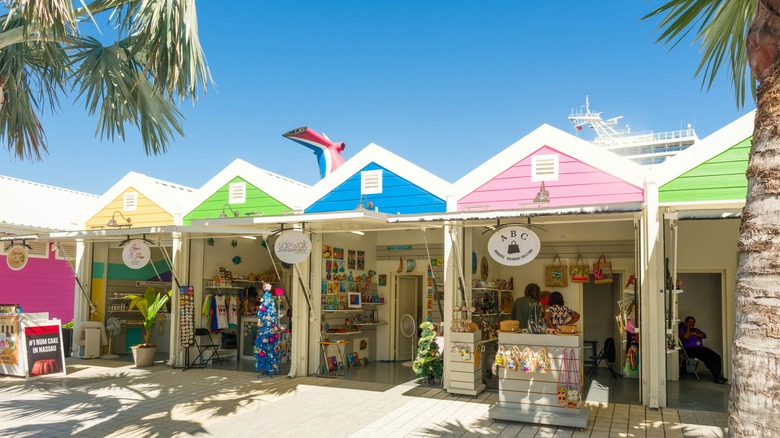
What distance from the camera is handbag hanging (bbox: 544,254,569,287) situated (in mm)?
11648

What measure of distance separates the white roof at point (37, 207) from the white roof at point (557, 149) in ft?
29.0

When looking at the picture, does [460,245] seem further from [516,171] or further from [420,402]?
[420,402]

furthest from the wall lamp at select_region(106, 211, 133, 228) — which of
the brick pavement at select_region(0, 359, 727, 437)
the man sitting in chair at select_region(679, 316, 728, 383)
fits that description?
the man sitting in chair at select_region(679, 316, 728, 383)

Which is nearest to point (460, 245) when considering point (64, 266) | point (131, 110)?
point (131, 110)

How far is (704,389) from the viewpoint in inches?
369

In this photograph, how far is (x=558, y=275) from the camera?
1166 centimetres

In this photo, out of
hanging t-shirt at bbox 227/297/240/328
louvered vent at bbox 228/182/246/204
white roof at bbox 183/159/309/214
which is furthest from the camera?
hanging t-shirt at bbox 227/297/240/328

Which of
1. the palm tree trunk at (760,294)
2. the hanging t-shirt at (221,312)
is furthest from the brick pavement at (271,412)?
the palm tree trunk at (760,294)

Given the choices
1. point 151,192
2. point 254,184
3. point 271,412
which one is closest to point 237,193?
point 254,184

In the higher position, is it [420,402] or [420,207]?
[420,207]

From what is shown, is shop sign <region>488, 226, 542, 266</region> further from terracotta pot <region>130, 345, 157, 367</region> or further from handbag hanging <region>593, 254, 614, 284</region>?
Answer: terracotta pot <region>130, 345, 157, 367</region>

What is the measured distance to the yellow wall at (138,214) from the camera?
12.3 metres

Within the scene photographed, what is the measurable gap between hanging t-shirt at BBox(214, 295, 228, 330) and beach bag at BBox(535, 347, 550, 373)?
7217 millimetres

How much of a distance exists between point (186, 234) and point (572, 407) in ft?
25.8
